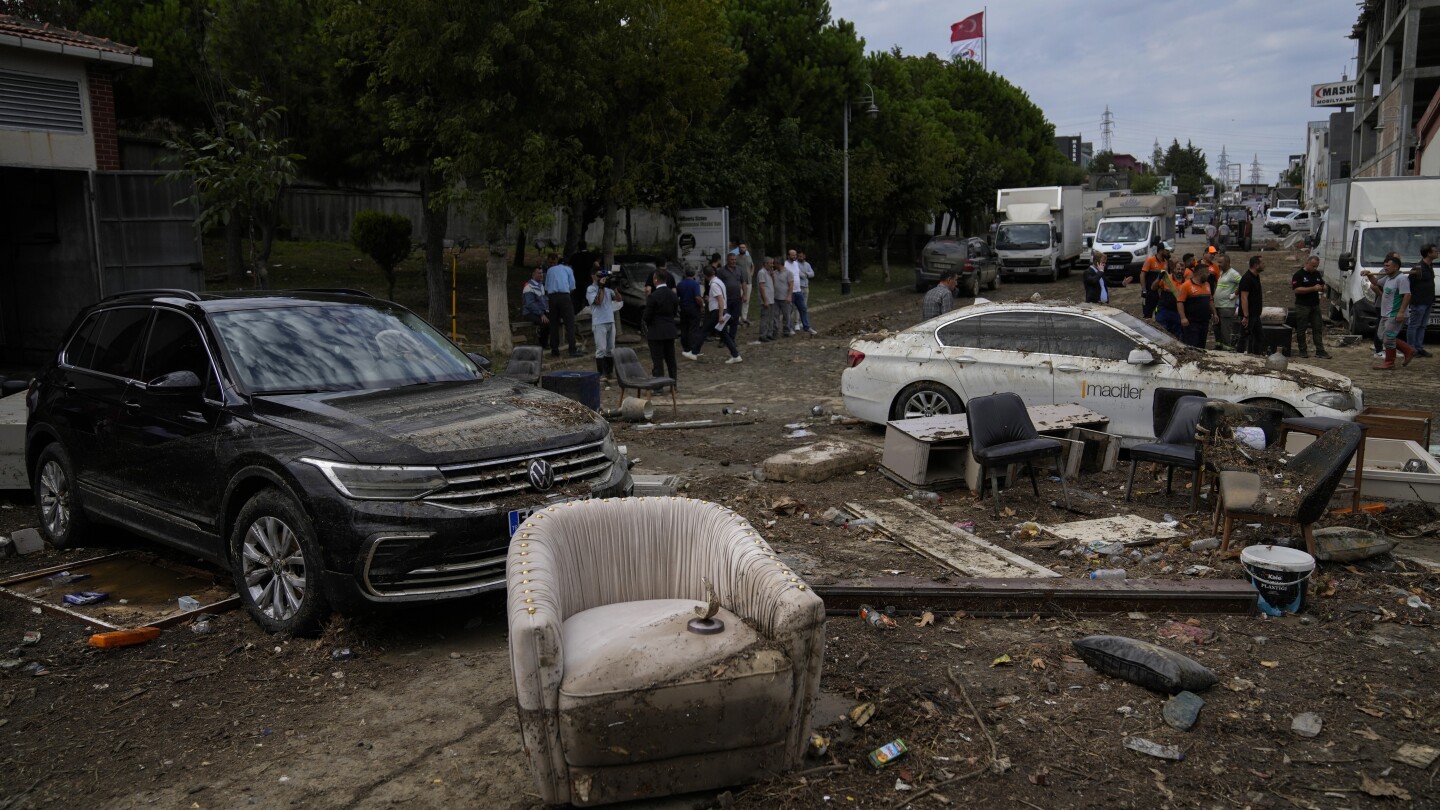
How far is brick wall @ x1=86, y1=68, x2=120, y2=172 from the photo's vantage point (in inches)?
585

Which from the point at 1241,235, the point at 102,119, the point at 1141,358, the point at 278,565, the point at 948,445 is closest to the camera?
the point at 278,565

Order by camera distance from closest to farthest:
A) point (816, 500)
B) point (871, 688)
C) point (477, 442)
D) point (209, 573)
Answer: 1. point (871, 688)
2. point (477, 442)
3. point (209, 573)
4. point (816, 500)

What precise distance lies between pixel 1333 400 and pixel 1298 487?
9.11 ft

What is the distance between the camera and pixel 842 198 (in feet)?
121

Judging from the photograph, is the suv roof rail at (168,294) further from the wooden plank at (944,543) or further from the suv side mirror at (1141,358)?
the suv side mirror at (1141,358)

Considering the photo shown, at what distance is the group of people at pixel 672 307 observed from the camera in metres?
15.4

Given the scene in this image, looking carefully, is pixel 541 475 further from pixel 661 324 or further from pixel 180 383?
pixel 661 324

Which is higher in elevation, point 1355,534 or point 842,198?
point 842,198

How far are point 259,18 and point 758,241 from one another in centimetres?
1652

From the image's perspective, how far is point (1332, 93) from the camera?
225 ft

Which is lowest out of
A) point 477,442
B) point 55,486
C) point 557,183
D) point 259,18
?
point 55,486

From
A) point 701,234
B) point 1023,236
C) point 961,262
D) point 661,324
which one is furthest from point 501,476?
point 1023,236

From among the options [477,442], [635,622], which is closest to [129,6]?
[477,442]

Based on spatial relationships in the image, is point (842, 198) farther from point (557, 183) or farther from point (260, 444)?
point (260, 444)
